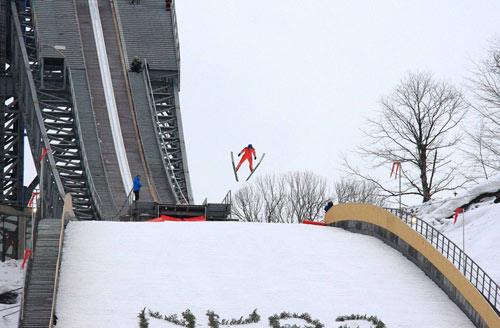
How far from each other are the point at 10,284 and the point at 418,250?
1837 cm

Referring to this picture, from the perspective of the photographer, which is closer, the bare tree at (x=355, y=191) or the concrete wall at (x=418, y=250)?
A: the concrete wall at (x=418, y=250)

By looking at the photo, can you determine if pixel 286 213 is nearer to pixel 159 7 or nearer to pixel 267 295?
pixel 159 7

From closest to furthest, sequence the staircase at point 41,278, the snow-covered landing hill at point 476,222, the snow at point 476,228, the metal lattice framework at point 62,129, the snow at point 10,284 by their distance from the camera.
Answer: the staircase at point 41,278
the snow at point 476,228
the snow-covered landing hill at point 476,222
the snow at point 10,284
the metal lattice framework at point 62,129

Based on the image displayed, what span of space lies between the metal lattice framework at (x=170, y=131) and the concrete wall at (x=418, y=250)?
20.1 m

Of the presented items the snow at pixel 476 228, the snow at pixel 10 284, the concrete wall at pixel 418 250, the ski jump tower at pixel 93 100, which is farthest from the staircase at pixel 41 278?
the ski jump tower at pixel 93 100

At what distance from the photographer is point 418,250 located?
26.5 metres

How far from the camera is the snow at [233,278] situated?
22.3m

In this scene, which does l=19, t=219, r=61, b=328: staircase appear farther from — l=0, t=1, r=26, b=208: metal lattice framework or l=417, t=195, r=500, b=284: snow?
l=0, t=1, r=26, b=208: metal lattice framework

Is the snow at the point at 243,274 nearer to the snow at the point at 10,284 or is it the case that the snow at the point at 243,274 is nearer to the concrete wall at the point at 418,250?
the snow at the point at 10,284

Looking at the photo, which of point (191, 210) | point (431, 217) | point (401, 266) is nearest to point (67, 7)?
point (191, 210)

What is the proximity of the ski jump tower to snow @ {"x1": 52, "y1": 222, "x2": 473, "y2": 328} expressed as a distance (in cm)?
1972

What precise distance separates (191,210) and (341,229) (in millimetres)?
9111

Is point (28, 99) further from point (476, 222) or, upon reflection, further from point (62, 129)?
point (476, 222)

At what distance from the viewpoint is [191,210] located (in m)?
40.0
